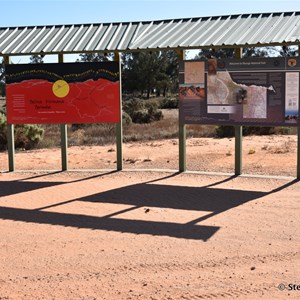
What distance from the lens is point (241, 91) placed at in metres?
12.2

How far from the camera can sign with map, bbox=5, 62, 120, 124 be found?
13312mm

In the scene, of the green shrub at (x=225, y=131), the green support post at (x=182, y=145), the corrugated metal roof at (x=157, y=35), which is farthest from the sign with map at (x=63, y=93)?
the green shrub at (x=225, y=131)

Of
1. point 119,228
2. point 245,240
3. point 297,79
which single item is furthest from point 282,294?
point 297,79

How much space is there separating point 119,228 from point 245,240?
1.95 m

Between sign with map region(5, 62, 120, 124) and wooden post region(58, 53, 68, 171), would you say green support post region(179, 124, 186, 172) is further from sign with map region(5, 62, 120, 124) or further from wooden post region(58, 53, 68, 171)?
wooden post region(58, 53, 68, 171)

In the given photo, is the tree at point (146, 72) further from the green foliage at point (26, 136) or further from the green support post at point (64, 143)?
the green support post at point (64, 143)

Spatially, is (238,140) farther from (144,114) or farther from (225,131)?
(144,114)

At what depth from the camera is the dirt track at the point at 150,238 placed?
6.06 m

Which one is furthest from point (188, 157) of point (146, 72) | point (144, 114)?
point (146, 72)

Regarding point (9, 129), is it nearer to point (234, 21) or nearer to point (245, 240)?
point (234, 21)

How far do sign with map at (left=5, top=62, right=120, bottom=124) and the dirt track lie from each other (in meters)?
1.82

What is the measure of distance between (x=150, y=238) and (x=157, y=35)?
663 cm

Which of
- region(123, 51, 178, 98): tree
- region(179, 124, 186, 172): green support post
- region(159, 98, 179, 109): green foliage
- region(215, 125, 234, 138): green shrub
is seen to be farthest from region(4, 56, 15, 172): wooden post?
region(123, 51, 178, 98): tree

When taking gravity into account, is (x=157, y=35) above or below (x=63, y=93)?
above
